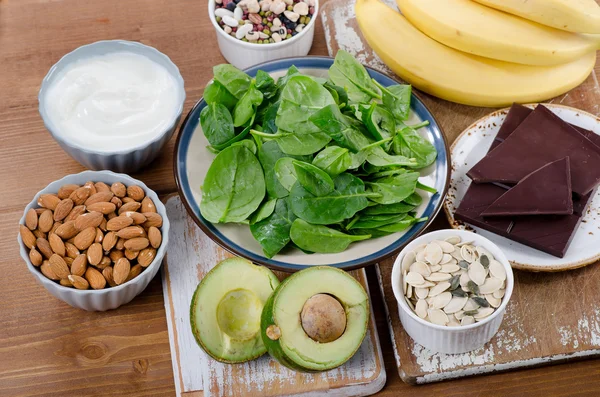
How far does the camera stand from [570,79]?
5.02ft

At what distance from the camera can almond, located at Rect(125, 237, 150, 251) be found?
1284 mm

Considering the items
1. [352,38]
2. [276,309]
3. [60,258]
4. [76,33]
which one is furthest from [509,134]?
[76,33]

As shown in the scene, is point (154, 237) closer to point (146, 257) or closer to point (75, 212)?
point (146, 257)

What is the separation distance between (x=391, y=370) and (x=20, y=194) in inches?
29.6

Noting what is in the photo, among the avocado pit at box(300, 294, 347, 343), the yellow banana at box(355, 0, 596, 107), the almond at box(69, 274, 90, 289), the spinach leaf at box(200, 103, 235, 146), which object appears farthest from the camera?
the yellow banana at box(355, 0, 596, 107)

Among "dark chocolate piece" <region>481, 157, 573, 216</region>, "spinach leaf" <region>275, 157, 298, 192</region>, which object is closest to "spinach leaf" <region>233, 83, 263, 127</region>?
"spinach leaf" <region>275, 157, 298, 192</region>

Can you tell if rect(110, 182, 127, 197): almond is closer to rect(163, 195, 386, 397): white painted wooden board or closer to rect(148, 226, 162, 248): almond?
rect(148, 226, 162, 248): almond

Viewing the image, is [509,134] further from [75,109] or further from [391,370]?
[75,109]

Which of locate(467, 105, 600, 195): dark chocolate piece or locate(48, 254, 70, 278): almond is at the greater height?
locate(467, 105, 600, 195): dark chocolate piece

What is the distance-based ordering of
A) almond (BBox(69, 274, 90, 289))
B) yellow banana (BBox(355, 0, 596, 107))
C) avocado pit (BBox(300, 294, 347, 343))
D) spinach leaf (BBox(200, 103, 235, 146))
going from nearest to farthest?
avocado pit (BBox(300, 294, 347, 343)) < almond (BBox(69, 274, 90, 289)) < spinach leaf (BBox(200, 103, 235, 146)) < yellow banana (BBox(355, 0, 596, 107))

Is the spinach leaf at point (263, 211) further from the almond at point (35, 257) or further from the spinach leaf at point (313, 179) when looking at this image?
the almond at point (35, 257)

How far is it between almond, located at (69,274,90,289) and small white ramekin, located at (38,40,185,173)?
235 mm

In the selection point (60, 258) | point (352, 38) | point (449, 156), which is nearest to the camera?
point (60, 258)

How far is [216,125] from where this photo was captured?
1355 millimetres
